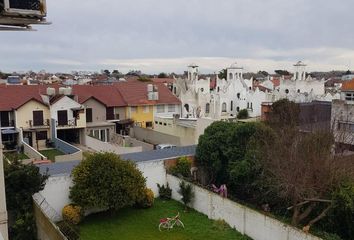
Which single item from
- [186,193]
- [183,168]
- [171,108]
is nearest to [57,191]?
[186,193]

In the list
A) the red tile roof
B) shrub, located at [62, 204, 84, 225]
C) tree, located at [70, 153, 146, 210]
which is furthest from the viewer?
the red tile roof

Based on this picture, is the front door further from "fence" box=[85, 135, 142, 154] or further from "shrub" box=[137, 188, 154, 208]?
"shrub" box=[137, 188, 154, 208]

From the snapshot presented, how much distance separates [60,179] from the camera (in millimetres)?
19109

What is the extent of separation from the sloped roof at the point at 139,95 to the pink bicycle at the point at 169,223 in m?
23.7

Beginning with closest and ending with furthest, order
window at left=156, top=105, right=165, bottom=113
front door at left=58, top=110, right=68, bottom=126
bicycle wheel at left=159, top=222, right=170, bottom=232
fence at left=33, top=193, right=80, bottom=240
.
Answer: fence at left=33, top=193, right=80, bottom=240 < bicycle wheel at left=159, top=222, right=170, bottom=232 < front door at left=58, top=110, right=68, bottom=126 < window at left=156, top=105, right=165, bottom=113

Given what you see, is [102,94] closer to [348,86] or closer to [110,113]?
[110,113]

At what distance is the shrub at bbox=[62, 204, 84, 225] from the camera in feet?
58.6

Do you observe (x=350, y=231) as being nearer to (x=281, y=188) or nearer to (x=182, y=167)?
(x=281, y=188)

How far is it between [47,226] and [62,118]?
20.9 m

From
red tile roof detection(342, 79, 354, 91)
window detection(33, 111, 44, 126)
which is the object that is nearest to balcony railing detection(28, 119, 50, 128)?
window detection(33, 111, 44, 126)

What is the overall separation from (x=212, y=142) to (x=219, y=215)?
5.05 meters

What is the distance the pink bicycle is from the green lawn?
0.26m

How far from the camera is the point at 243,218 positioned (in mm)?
17516

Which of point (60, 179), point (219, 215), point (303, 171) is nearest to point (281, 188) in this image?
point (303, 171)
